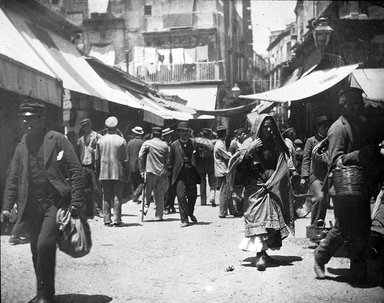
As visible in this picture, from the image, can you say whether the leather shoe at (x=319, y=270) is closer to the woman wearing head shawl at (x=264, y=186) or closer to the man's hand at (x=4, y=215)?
the woman wearing head shawl at (x=264, y=186)

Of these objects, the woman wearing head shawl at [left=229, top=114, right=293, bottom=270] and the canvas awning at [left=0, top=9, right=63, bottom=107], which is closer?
the canvas awning at [left=0, top=9, right=63, bottom=107]

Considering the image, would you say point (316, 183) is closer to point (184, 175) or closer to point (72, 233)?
point (184, 175)

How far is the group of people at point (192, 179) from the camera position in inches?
151

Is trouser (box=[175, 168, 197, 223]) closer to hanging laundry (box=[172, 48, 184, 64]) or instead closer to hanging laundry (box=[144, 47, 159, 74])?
hanging laundry (box=[144, 47, 159, 74])

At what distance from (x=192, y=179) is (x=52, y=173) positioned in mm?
5093

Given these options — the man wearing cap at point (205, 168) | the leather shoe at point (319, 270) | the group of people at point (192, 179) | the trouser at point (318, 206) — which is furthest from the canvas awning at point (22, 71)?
the man wearing cap at point (205, 168)

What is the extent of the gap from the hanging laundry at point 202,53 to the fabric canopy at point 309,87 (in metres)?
17.1

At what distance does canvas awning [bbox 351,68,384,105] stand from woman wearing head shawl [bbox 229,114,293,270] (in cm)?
317

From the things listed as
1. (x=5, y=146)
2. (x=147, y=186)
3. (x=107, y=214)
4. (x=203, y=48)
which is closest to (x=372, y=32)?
(x=147, y=186)

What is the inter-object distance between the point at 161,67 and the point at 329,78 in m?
17.9

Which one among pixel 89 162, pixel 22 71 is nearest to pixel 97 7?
pixel 89 162

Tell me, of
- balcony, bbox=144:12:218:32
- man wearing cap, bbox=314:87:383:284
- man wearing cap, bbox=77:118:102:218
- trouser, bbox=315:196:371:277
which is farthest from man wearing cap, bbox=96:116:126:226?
balcony, bbox=144:12:218:32

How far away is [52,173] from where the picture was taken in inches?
154

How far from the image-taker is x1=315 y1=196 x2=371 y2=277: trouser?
4.42m
